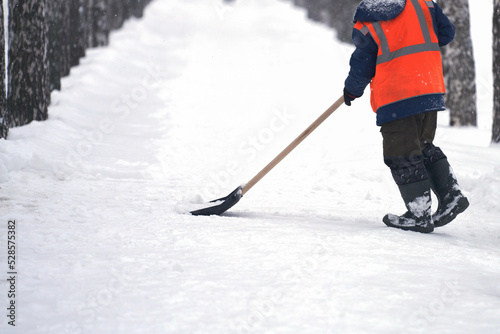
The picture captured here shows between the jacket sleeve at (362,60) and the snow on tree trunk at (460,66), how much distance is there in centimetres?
600

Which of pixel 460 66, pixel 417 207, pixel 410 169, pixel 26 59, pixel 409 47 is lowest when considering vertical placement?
pixel 26 59

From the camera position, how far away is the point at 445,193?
3.04 m

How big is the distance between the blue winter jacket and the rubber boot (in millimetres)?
404

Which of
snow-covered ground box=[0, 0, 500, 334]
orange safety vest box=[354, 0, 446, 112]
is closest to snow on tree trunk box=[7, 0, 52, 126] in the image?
snow-covered ground box=[0, 0, 500, 334]

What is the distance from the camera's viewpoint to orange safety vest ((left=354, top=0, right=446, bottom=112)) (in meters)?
2.82

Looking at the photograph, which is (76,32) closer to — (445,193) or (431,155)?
(431,155)

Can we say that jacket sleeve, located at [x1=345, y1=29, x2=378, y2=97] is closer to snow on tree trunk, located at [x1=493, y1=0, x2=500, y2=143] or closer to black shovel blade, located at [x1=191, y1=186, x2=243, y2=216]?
black shovel blade, located at [x1=191, y1=186, x2=243, y2=216]

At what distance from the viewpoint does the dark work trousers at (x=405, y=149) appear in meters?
2.88

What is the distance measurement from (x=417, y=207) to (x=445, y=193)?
0.28m

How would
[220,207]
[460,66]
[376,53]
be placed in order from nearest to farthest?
[376,53]
[220,207]
[460,66]

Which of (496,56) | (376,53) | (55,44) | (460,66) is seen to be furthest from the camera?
(55,44)

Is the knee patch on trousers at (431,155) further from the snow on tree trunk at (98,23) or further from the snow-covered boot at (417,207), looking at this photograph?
the snow on tree trunk at (98,23)

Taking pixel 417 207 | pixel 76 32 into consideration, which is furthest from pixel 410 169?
pixel 76 32

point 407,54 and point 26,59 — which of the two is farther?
point 26,59
